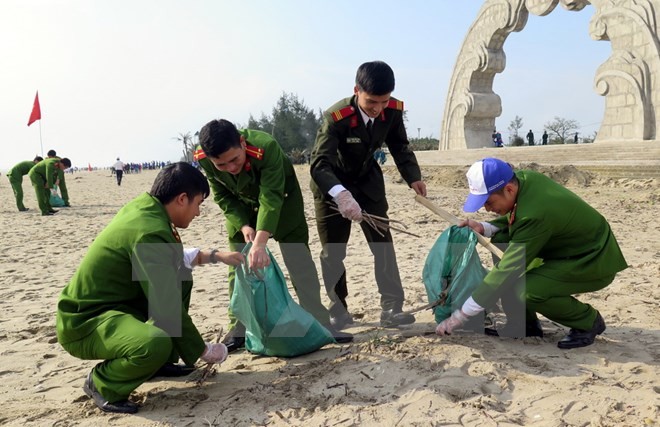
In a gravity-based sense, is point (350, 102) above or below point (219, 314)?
above

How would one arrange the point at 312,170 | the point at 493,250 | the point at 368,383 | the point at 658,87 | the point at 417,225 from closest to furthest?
the point at 368,383
the point at 493,250
the point at 312,170
the point at 417,225
the point at 658,87

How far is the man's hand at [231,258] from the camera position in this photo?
2.92 meters

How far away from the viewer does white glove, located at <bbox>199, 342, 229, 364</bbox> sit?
276cm

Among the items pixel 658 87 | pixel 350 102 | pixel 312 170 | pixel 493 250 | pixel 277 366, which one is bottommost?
pixel 277 366

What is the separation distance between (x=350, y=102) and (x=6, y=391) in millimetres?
2607

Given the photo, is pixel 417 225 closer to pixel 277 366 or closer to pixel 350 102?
pixel 350 102

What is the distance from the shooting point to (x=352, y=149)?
138 inches

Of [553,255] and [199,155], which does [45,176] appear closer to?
[199,155]

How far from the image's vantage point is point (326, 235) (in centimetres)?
363

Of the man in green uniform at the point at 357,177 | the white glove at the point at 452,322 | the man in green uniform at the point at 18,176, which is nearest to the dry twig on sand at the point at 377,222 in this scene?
the man in green uniform at the point at 357,177

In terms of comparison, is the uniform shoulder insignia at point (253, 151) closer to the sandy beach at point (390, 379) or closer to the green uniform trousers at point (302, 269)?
the green uniform trousers at point (302, 269)

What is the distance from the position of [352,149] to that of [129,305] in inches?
65.9

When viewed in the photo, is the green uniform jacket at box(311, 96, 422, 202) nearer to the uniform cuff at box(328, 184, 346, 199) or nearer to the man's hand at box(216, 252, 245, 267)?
the uniform cuff at box(328, 184, 346, 199)

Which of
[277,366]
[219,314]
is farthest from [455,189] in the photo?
[277,366]
